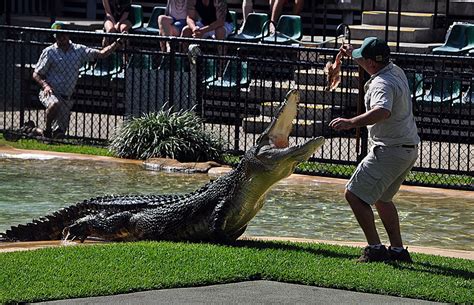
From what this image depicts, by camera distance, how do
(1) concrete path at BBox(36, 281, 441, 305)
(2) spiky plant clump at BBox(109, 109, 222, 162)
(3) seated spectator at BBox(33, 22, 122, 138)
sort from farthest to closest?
(3) seated spectator at BBox(33, 22, 122, 138) < (2) spiky plant clump at BBox(109, 109, 222, 162) < (1) concrete path at BBox(36, 281, 441, 305)

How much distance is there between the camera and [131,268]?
8.75 metres

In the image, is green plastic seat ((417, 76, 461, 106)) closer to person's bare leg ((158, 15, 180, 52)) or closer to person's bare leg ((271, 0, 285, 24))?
person's bare leg ((271, 0, 285, 24))

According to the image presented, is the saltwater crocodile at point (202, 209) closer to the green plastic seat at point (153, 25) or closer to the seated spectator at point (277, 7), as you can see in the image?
the seated spectator at point (277, 7)

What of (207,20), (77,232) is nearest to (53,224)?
(77,232)

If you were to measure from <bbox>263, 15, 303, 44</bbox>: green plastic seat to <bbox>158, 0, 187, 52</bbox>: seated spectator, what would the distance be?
54.1 inches

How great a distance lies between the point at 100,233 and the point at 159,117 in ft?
18.1

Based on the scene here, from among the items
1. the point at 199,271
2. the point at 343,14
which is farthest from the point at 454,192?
the point at 343,14

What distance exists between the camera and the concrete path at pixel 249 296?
26.2ft

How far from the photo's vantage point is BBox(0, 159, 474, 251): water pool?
1191cm

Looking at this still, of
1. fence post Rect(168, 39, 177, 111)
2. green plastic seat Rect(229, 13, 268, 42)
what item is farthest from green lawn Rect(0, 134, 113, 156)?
green plastic seat Rect(229, 13, 268, 42)

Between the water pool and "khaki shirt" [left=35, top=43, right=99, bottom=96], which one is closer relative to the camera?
the water pool

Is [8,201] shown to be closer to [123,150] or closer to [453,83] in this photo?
[123,150]

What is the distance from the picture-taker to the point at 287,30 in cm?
2033

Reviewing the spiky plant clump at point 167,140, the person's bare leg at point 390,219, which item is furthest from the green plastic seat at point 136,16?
the person's bare leg at point 390,219
